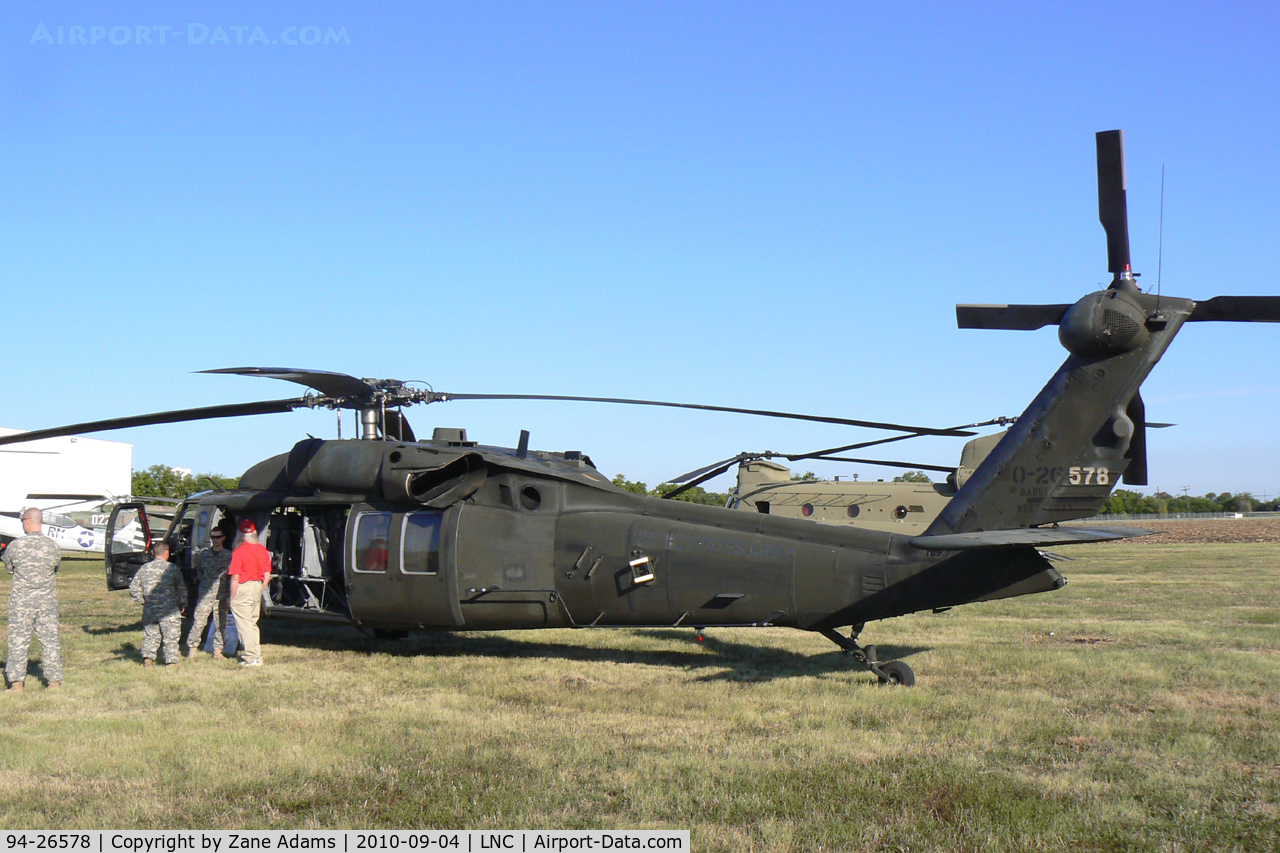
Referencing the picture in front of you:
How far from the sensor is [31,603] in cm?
980

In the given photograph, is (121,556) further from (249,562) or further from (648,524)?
(648,524)

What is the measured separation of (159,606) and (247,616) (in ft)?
3.64

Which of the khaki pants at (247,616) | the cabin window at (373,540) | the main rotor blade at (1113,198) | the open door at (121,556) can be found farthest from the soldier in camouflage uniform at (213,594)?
the main rotor blade at (1113,198)

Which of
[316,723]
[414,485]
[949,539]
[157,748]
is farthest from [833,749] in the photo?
[414,485]

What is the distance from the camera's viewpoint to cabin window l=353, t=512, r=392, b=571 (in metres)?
11.6

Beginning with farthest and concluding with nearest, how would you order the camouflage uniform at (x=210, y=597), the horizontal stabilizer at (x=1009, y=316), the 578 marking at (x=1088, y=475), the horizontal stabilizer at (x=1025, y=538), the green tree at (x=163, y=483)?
the green tree at (x=163, y=483), the camouflage uniform at (x=210, y=597), the horizontal stabilizer at (x=1009, y=316), the 578 marking at (x=1088, y=475), the horizontal stabilizer at (x=1025, y=538)

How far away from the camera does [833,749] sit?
7.31 m

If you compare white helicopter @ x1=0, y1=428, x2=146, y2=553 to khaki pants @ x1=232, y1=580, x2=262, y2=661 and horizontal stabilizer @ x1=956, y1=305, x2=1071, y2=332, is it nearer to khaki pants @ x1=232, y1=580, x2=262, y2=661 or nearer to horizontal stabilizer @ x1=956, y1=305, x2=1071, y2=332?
khaki pants @ x1=232, y1=580, x2=262, y2=661

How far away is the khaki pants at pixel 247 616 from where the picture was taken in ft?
37.0

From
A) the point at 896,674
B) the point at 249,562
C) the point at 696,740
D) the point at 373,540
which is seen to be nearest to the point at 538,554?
the point at 373,540

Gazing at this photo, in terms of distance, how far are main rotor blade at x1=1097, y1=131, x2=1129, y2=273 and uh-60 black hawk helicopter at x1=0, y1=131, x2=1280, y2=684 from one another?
0.02m

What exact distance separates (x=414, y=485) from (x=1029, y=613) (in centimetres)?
1053

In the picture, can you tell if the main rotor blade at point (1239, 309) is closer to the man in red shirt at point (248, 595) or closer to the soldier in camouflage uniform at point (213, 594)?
the man in red shirt at point (248, 595)
